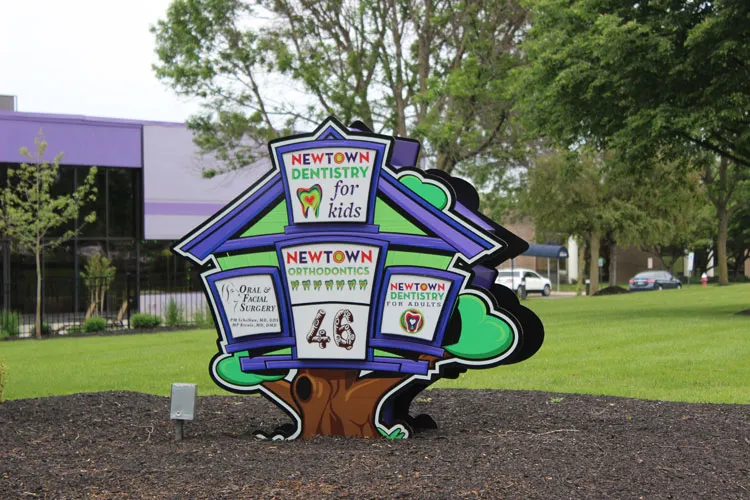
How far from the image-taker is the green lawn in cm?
1023

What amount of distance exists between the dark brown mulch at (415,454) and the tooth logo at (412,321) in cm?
86

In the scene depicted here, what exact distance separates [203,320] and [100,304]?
3200mm

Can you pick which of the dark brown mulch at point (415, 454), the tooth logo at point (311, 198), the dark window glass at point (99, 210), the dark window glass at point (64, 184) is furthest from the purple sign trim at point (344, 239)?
the dark window glass at point (99, 210)

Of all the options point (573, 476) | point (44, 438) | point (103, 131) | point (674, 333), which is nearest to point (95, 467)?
point (44, 438)

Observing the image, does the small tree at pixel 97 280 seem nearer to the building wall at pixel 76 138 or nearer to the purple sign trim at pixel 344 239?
the building wall at pixel 76 138

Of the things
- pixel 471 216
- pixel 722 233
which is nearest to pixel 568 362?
pixel 471 216

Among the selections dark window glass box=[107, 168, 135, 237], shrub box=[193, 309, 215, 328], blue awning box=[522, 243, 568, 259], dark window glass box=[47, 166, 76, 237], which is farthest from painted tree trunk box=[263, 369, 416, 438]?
blue awning box=[522, 243, 568, 259]

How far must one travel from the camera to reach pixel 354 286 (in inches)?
279

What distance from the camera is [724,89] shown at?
56.5 feet

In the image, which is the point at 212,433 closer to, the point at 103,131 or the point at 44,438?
the point at 44,438

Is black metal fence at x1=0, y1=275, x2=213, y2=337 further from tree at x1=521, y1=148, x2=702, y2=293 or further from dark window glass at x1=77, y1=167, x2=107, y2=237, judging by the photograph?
tree at x1=521, y1=148, x2=702, y2=293

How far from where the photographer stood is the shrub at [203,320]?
859 inches

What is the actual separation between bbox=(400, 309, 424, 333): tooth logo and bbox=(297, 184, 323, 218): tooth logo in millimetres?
1136

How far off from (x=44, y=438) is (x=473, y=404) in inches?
150
